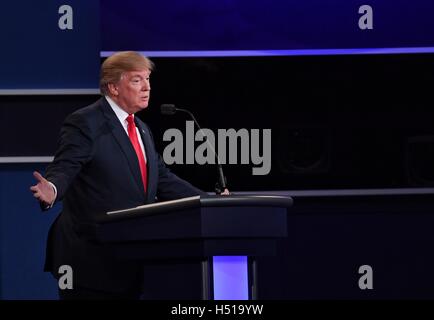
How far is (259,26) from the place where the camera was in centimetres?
479

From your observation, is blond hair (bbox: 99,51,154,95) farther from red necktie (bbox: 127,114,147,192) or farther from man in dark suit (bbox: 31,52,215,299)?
red necktie (bbox: 127,114,147,192)

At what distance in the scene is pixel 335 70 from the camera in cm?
482

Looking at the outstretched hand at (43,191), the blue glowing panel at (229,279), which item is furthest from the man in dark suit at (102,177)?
the blue glowing panel at (229,279)

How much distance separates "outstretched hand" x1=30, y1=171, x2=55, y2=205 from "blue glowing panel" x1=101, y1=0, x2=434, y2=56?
163 centimetres

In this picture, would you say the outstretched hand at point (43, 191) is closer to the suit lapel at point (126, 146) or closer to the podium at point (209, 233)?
the podium at point (209, 233)

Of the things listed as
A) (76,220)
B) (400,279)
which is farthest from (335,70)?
(76,220)

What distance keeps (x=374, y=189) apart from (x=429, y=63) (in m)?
0.74

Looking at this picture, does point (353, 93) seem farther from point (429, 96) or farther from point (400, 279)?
point (400, 279)

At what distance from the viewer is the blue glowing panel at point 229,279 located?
10.1ft

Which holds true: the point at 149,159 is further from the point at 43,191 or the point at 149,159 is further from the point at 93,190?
the point at 43,191

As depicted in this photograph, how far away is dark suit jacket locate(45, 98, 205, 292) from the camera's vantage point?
3.47m

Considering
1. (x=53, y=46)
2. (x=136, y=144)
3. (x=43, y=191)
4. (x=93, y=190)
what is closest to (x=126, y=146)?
(x=136, y=144)

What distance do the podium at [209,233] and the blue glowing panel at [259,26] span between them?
1784mm

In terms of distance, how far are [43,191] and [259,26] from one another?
1.99 metres
